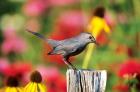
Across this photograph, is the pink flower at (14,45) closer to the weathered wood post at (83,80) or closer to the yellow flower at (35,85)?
the yellow flower at (35,85)

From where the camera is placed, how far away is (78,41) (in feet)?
8.62

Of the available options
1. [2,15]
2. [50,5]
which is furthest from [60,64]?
[2,15]

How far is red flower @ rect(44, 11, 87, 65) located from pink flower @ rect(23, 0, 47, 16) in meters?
0.13

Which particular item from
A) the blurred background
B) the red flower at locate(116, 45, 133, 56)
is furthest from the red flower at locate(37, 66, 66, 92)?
the red flower at locate(116, 45, 133, 56)

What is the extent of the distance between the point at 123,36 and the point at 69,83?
5.87 feet

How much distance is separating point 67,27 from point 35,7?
35cm

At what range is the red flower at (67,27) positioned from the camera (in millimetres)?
4039

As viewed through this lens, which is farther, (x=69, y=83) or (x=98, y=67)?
(x=98, y=67)

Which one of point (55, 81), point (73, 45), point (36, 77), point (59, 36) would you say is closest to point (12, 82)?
point (36, 77)

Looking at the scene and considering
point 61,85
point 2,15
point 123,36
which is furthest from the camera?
point 2,15

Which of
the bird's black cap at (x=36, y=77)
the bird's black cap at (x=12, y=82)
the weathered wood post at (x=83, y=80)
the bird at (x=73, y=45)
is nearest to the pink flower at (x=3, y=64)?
the bird's black cap at (x=12, y=82)

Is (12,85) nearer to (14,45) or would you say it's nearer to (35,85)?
(35,85)

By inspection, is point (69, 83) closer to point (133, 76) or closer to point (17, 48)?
point (133, 76)

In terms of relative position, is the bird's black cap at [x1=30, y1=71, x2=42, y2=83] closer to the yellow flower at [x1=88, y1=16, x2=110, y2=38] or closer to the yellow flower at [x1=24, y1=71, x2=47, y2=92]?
the yellow flower at [x1=24, y1=71, x2=47, y2=92]
